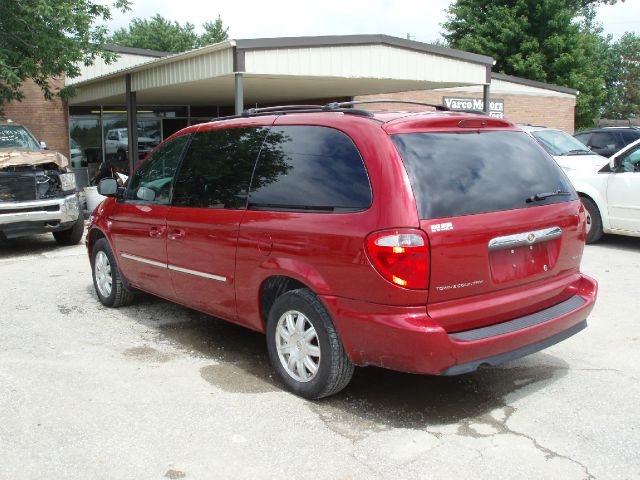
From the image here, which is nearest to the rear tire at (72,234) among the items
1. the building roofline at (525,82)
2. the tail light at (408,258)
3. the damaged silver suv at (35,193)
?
the damaged silver suv at (35,193)

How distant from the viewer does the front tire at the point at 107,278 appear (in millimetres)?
6461

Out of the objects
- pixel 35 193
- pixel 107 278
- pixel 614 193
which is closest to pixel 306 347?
pixel 107 278

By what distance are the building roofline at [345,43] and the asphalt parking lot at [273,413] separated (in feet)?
23.9

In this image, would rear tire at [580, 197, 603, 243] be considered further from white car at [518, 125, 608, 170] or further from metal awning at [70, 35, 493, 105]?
metal awning at [70, 35, 493, 105]

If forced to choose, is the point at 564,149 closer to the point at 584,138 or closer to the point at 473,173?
the point at 584,138

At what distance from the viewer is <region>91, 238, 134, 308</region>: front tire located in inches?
254

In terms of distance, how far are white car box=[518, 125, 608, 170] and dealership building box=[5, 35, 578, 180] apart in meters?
3.00

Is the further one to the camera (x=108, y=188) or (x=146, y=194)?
(x=108, y=188)

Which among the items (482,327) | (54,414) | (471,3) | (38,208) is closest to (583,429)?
(482,327)

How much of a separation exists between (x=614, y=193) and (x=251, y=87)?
9.38m

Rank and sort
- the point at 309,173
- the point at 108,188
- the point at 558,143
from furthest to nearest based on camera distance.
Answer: the point at 558,143
the point at 108,188
the point at 309,173

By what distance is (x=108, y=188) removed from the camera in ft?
20.0

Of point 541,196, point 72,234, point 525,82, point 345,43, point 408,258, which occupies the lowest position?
point 72,234

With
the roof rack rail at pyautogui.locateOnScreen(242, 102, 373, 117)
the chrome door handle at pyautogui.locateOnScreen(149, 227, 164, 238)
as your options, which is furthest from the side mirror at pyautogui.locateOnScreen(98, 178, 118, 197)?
the roof rack rail at pyautogui.locateOnScreen(242, 102, 373, 117)
